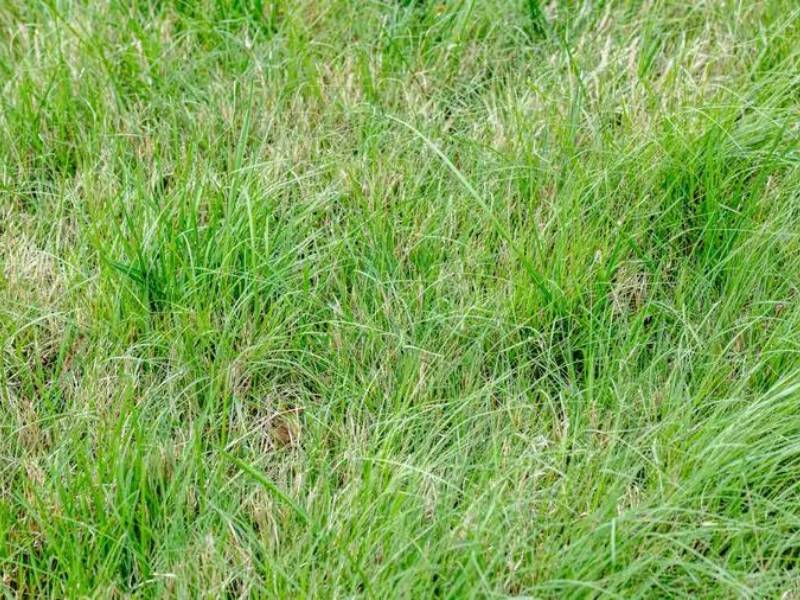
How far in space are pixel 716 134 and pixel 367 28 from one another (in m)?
1.05

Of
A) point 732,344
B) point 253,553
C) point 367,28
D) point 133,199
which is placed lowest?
point 253,553

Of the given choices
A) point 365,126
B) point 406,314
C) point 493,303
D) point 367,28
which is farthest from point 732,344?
point 367,28

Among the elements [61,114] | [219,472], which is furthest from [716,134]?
[61,114]

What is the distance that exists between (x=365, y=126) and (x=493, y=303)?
70cm

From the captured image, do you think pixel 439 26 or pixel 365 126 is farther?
pixel 439 26

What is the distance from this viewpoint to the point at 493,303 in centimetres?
265

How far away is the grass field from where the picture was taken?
2.26 metres

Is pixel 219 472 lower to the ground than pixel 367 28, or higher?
lower

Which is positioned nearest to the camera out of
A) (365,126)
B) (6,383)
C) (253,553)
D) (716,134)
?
(253,553)

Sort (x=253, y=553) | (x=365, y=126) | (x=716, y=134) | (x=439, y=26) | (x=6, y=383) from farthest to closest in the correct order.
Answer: (x=439, y=26)
(x=365, y=126)
(x=716, y=134)
(x=6, y=383)
(x=253, y=553)

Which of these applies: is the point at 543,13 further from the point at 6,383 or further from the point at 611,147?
the point at 6,383

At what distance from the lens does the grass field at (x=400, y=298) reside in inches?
89.0

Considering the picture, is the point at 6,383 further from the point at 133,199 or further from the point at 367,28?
the point at 367,28

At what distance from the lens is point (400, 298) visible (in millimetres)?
2654
